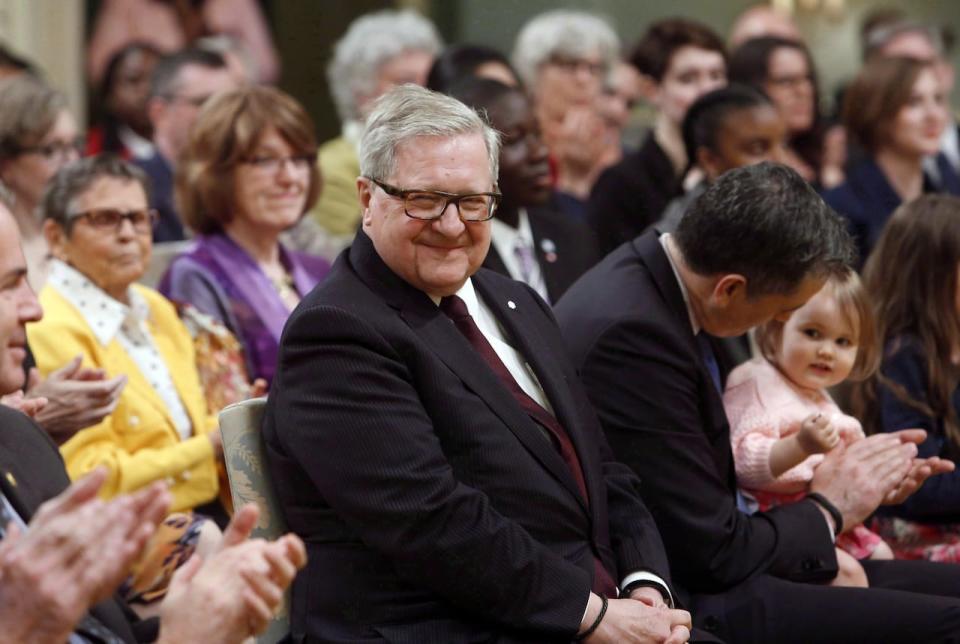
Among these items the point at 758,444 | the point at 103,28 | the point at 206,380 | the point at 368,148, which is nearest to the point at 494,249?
the point at 206,380

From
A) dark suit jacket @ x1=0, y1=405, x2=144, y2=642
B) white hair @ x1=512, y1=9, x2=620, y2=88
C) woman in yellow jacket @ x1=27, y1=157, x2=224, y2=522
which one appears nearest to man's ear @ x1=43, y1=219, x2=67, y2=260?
woman in yellow jacket @ x1=27, y1=157, x2=224, y2=522

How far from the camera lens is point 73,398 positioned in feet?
10.1

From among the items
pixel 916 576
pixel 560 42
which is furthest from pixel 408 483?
pixel 560 42

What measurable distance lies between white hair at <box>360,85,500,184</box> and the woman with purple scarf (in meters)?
1.51

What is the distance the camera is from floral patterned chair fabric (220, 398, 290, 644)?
2689 millimetres

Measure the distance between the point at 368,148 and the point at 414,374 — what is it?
1.46 ft

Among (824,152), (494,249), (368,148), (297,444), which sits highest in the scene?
(368,148)

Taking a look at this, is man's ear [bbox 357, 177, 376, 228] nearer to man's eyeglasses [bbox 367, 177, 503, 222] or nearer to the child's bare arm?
man's eyeglasses [bbox 367, 177, 503, 222]

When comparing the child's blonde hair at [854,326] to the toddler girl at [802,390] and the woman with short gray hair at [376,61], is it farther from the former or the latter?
the woman with short gray hair at [376,61]

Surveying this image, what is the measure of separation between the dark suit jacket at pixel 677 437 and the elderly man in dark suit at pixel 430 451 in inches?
8.1

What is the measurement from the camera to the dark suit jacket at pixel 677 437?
2.99 metres

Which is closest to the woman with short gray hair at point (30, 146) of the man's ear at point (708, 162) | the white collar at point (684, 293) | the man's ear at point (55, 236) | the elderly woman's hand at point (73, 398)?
the man's ear at point (55, 236)

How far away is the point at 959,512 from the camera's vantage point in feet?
11.7

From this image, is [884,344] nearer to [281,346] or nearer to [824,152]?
[281,346]
